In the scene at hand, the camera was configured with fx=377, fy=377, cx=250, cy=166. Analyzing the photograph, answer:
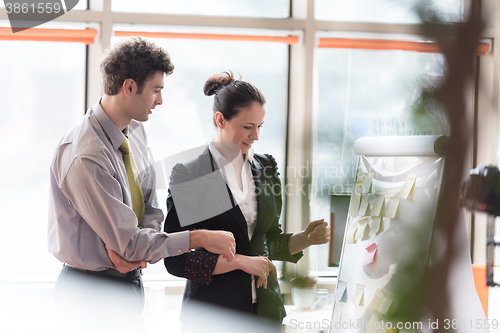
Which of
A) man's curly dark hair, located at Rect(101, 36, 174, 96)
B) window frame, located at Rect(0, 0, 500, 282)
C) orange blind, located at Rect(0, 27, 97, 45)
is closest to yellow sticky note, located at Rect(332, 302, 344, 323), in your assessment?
man's curly dark hair, located at Rect(101, 36, 174, 96)

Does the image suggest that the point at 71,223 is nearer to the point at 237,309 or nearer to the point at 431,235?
the point at 237,309

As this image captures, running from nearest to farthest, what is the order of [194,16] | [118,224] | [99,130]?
1. [118,224]
2. [99,130]
3. [194,16]

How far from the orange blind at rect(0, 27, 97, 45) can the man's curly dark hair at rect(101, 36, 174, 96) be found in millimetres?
1659

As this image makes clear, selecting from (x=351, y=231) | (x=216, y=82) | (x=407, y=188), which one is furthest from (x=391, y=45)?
(x=216, y=82)

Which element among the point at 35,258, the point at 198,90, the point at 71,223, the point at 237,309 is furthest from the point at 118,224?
the point at 35,258

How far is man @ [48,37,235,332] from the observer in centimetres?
118

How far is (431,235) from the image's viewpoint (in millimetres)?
209

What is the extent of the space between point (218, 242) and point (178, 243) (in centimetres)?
14

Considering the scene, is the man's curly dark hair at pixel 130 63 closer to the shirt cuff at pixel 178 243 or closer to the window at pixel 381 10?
the shirt cuff at pixel 178 243

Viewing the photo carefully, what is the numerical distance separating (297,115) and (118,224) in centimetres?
101

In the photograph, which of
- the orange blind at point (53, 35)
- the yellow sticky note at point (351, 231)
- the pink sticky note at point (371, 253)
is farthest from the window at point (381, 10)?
the orange blind at point (53, 35)

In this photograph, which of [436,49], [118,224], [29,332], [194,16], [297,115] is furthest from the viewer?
[194,16]

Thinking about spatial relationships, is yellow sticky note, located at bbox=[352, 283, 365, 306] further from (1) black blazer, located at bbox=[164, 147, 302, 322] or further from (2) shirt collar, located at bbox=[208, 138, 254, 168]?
(2) shirt collar, located at bbox=[208, 138, 254, 168]

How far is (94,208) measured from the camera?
118 cm
